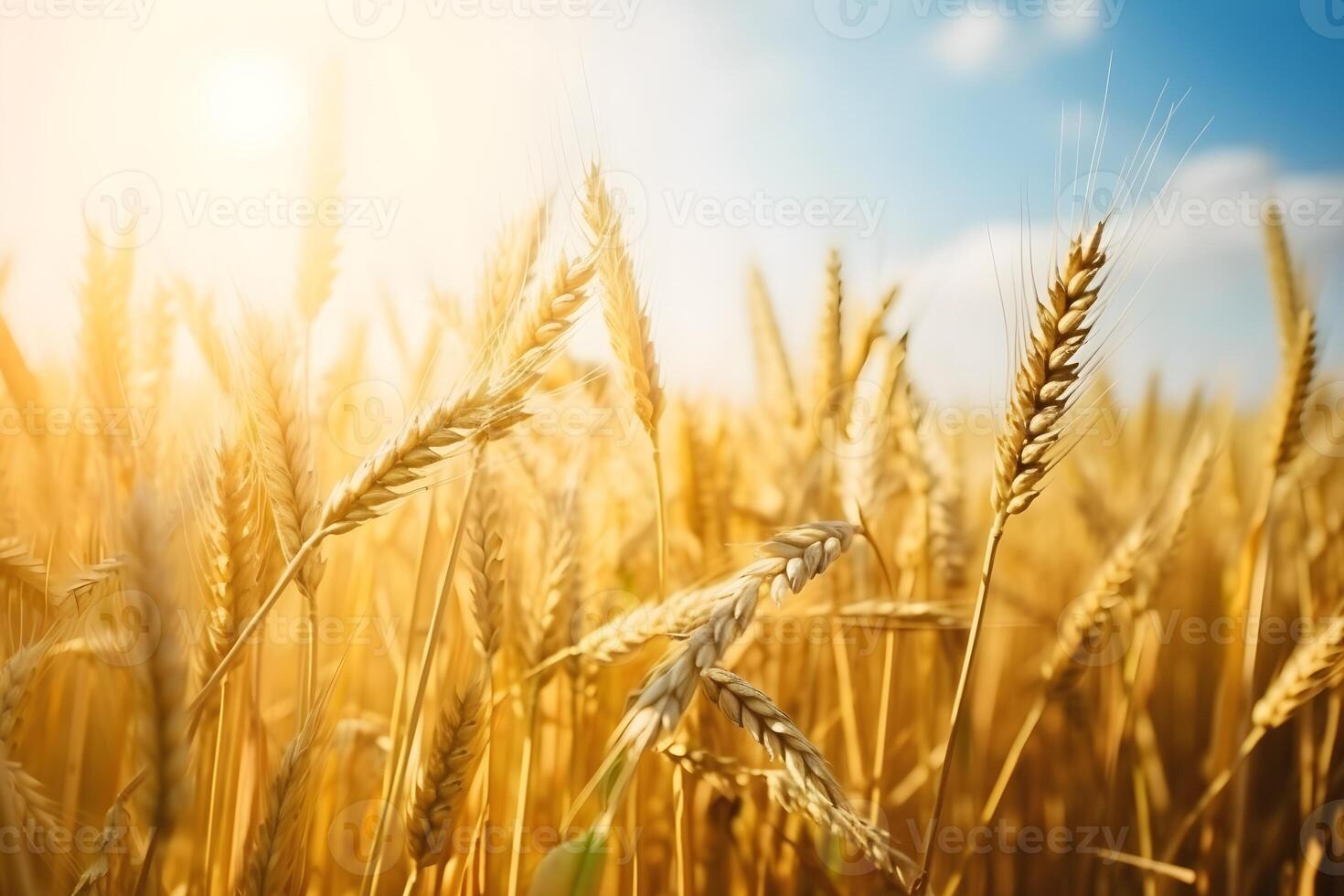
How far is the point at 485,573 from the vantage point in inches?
32.8

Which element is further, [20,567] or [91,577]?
[20,567]

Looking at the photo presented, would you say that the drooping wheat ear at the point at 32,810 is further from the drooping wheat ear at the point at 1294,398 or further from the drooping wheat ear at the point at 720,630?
the drooping wheat ear at the point at 1294,398

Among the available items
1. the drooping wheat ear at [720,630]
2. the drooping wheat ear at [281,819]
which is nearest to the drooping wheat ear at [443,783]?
the drooping wheat ear at [281,819]

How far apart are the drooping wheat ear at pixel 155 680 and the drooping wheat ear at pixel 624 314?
1.75 feet

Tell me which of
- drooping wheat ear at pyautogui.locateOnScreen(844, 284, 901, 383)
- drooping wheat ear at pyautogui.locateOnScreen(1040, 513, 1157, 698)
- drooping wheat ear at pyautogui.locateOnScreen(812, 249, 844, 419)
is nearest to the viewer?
drooping wheat ear at pyautogui.locateOnScreen(1040, 513, 1157, 698)

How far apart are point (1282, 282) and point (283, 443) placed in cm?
197

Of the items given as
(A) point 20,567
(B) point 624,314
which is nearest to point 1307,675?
(B) point 624,314

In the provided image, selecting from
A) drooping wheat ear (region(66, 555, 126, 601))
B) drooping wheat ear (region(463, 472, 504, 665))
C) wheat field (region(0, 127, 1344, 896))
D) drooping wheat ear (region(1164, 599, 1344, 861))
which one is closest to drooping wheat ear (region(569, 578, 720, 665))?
wheat field (region(0, 127, 1344, 896))

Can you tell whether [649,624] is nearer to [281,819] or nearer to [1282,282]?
[281,819]

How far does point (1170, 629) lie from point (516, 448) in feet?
5.60

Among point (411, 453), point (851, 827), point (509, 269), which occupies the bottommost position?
point (851, 827)

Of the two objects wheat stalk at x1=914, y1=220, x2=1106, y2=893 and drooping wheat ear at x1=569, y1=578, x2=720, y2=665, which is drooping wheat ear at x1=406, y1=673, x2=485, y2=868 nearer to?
drooping wheat ear at x1=569, y1=578, x2=720, y2=665

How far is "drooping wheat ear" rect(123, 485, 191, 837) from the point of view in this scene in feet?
1.44

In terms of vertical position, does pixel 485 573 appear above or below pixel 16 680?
above
